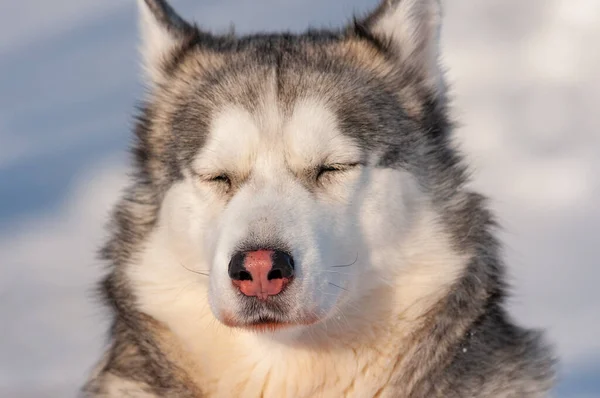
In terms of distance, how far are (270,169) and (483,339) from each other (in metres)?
1.73

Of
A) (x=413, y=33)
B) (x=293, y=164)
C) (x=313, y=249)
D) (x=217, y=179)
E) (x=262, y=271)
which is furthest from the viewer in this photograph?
(x=413, y=33)

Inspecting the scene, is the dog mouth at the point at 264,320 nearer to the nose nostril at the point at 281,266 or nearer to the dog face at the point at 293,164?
the dog face at the point at 293,164

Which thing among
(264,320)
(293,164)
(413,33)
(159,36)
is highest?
(413,33)

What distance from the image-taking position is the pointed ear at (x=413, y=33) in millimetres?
7809

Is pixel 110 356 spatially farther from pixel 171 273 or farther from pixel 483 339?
pixel 483 339

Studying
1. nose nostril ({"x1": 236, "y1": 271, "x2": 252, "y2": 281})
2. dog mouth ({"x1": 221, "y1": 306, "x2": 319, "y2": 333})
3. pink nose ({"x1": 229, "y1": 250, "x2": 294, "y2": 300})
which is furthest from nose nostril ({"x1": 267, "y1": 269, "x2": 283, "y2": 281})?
dog mouth ({"x1": 221, "y1": 306, "x2": 319, "y2": 333})

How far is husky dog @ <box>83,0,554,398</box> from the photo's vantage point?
6.75 metres

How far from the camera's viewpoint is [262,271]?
634 cm

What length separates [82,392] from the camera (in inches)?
308

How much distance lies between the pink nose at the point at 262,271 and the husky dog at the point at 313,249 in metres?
0.05

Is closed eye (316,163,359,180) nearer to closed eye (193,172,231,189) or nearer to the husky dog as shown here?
the husky dog

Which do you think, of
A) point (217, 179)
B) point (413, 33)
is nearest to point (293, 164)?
point (217, 179)

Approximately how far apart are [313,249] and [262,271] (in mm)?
360

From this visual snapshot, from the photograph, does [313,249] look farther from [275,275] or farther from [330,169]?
[330,169]
